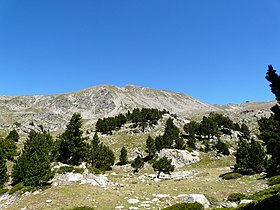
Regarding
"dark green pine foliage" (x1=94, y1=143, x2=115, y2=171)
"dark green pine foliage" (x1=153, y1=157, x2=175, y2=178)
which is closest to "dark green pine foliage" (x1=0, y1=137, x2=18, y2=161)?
"dark green pine foliage" (x1=94, y1=143, x2=115, y2=171)

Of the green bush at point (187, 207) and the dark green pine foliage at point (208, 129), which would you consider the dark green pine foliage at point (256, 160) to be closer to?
the green bush at point (187, 207)

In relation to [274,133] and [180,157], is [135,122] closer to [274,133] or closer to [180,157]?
[180,157]

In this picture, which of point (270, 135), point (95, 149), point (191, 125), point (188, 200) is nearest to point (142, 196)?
point (188, 200)

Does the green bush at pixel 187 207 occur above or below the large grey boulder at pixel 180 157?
below

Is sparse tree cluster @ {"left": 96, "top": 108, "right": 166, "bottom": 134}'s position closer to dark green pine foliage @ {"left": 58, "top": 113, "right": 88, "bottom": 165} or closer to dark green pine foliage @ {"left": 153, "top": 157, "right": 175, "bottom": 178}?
dark green pine foliage @ {"left": 58, "top": 113, "right": 88, "bottom": 165}

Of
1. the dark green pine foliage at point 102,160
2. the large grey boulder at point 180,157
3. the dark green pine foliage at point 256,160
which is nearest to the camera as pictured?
the dark green pine foliage at point 256,160

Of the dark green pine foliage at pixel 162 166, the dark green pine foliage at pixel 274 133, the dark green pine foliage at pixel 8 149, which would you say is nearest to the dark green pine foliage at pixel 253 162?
the dark green pine foliage at pixel 274 133

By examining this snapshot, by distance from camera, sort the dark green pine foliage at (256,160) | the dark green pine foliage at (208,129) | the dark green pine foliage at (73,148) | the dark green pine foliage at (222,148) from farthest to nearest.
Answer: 1. the dark green pine foliage at (208,129)
2. the dark green pine foliage at (222,148)
3. the dark green pine foliage at (73,148)
4. the dark green pine foliage at (256,160)

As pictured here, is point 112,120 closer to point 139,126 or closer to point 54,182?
point 139,126

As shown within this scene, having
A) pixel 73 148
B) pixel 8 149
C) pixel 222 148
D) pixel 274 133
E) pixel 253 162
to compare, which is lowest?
pixel 253 162

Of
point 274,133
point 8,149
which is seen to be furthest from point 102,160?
point 274,133

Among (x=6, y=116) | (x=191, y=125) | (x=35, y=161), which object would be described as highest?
(x=6, y=116)

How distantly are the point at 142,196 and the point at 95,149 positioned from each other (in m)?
38.7

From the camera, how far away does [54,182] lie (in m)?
31.6
